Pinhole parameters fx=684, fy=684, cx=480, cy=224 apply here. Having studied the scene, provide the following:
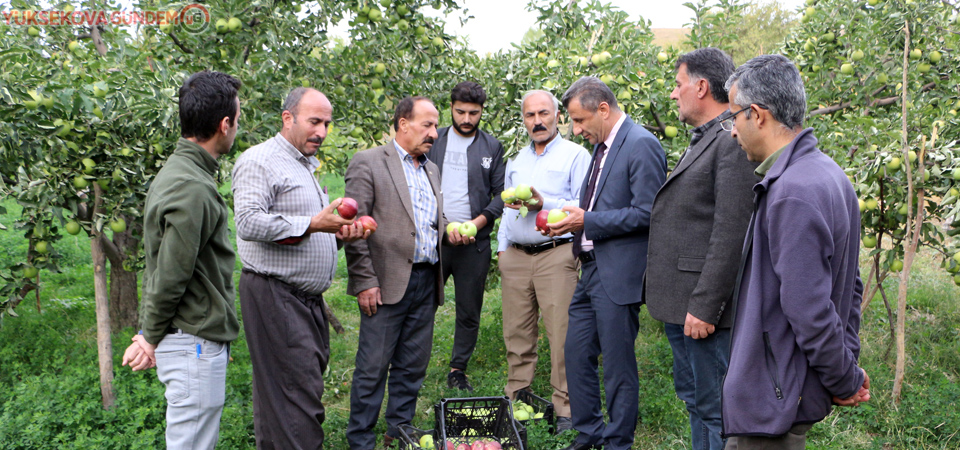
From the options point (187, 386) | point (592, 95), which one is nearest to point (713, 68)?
point (592, 95)

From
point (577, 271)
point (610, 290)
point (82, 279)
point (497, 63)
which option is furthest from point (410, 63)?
point (82, 279)

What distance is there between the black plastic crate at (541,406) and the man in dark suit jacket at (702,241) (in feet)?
3.58

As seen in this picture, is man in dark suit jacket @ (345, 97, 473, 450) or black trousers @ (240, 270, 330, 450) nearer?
black trousers @ (240, 270, 330, 450)

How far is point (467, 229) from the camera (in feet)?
14.5

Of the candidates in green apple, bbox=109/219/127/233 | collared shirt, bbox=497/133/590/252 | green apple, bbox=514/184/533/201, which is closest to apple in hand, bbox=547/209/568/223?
green apple, bbox=514/184/533/201

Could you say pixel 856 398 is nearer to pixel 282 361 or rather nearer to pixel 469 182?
pixel 282 361

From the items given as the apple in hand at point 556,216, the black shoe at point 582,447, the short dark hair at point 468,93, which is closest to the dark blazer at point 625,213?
the apple in hand at point 556,216

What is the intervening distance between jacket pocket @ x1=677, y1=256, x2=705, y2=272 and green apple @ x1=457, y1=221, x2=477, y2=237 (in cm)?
167

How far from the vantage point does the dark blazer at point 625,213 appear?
3.58m

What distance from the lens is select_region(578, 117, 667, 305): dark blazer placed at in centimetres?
358

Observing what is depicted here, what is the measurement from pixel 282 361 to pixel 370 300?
69 cm

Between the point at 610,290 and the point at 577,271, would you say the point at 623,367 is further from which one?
the point at 577,271

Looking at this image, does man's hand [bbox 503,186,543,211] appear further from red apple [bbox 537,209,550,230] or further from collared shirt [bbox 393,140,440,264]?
collared shirt [bbox 393,140,440,264]

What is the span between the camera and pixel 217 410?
2811 millimetres
